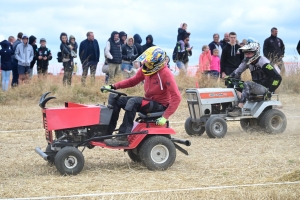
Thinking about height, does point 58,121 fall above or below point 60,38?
below

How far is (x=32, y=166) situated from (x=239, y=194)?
3366 millimetres

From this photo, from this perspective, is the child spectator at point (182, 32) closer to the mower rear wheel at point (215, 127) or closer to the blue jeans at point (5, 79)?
the blue jeans at point (5, 79)

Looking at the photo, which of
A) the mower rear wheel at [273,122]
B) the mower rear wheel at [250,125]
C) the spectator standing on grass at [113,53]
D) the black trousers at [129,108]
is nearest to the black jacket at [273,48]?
the spectator standing on grass at [113,53]

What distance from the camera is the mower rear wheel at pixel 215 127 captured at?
11.5 m

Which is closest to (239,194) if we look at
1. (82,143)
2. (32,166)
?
(82,143)

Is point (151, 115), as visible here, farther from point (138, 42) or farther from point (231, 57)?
point (138, 42)

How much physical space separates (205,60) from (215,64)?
39cm

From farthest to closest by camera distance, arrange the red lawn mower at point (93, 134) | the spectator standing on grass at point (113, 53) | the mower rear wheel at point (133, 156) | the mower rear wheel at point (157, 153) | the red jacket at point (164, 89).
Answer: the spectator standing on grass at point (113, 53) < the mower rear wheel at point (133, 156) < the red jacket at point (164, 89) < the mower rear wheel at point (157, 153) < the red lawn mower at point (93, 134)

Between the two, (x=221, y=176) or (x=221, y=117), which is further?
(x=221, y=117)

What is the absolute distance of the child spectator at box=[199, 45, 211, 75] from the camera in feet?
59.2

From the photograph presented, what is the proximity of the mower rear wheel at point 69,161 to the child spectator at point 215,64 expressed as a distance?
1080cm

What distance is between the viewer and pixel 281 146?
1029 cm

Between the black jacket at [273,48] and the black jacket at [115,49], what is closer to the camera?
the black jacket at [115,49]

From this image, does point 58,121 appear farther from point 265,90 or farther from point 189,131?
point 265,90
